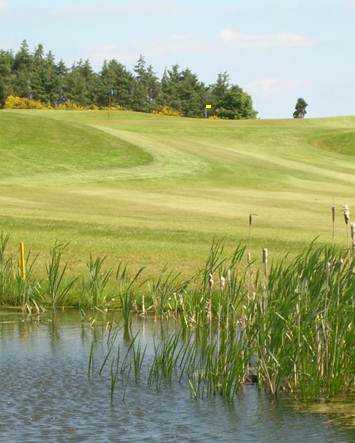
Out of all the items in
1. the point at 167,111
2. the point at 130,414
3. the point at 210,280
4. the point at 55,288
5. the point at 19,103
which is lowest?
the point at 130,414

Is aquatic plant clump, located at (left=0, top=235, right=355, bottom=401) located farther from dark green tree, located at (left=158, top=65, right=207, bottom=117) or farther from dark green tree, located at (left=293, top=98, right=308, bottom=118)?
dark green tree, located at (left=158, top=65, right=207, bottom=117)

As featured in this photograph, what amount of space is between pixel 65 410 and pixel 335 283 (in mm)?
3393

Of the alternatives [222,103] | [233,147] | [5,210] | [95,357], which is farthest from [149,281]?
[222,103]

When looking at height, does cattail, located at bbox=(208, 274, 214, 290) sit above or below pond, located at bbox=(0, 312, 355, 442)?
above

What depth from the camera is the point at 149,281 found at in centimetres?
2072

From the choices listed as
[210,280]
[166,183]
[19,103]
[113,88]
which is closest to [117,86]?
[113,88]

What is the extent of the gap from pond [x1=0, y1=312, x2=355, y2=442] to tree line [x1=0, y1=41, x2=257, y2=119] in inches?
5110

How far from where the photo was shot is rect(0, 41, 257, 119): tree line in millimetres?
148250

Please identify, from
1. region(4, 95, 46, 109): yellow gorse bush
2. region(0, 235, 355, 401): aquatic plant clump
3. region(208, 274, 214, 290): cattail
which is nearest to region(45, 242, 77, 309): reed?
region(0, 235, 355, 401): aquatic plant clump

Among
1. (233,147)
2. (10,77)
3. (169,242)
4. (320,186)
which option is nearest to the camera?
(169,242)

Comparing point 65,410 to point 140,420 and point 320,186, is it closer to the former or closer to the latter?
point 140,420

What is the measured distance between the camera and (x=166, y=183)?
165 feet

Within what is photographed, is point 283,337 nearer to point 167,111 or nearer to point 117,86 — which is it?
point 167,111

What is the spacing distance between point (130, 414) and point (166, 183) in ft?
124
